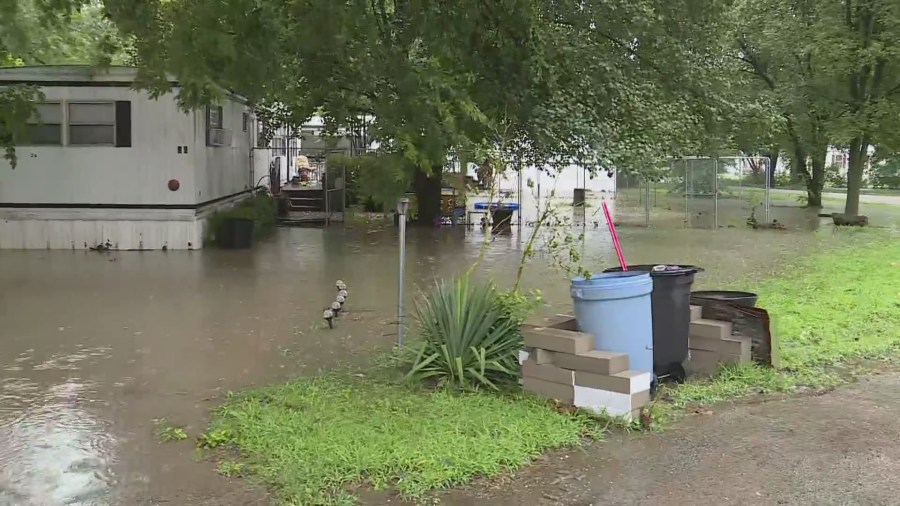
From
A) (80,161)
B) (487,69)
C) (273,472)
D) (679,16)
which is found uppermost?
(679,16)

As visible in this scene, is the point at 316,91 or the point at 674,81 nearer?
the point at 316,91

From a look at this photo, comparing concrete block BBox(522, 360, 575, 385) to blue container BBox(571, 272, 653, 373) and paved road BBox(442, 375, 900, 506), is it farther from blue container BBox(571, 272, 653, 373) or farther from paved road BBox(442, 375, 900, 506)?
paved road BBox(442, 375, 900, 506)

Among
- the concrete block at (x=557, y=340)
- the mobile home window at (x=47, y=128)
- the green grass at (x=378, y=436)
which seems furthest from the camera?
the mobile home window at (x=47, y=128)

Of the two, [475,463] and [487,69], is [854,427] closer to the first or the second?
[475,463]

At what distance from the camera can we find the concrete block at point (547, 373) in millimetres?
5125

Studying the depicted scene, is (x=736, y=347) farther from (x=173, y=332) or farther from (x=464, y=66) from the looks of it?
(x=173, y=332)

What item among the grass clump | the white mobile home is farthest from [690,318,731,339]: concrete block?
the white mobile home

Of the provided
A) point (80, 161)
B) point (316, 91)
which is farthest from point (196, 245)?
point (316, 91)

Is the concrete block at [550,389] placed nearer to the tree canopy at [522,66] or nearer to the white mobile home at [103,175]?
the tree canopy at [522,66]

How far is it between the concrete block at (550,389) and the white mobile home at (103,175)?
1036cm

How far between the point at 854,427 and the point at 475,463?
2408mm

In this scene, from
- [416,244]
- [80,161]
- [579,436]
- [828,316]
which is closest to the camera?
[579,436]

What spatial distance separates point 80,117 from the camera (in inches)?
558

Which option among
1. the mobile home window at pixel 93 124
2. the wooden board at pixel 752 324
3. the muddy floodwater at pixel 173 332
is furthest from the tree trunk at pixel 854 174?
the mobile home window at pixel 93 124
